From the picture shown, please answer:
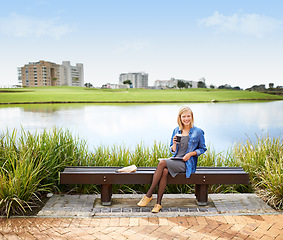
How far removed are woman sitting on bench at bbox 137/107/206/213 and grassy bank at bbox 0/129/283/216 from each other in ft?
2.81

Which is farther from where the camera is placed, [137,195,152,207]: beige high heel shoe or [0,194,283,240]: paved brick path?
[137,195,152,207]: beige high heel shoe

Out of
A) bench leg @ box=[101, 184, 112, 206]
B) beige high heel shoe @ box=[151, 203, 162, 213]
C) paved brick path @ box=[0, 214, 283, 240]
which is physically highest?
bench leg @ box=[101, 184, 112, 206]

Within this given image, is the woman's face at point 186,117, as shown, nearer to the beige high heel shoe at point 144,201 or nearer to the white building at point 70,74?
the beige high heel shoe at point 144,201

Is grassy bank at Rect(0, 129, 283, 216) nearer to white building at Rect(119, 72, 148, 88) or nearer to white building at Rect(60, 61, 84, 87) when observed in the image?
white building at Rect(60, 61, 84, 87)

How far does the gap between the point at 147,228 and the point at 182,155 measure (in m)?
1.11

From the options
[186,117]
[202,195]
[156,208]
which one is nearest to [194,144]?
[186,117]

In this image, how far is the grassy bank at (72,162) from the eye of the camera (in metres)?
3.51

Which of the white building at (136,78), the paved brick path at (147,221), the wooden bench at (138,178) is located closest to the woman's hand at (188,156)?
the wooden bench at (138,178)

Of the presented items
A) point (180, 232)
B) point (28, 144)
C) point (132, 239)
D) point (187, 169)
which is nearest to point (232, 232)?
point (180, 232)

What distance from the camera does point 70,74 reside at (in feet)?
441

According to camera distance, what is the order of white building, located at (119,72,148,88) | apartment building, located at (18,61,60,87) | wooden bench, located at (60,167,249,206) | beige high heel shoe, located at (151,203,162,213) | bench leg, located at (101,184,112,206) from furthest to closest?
white building, located at (119,72,148,88) → apartment building, located at (18,61,60,87) → bench leg, located at (101,184,112,206) → wooden bench, located at (60,167,249,206) → beige high heel shoe, located at (151,203,162,213)

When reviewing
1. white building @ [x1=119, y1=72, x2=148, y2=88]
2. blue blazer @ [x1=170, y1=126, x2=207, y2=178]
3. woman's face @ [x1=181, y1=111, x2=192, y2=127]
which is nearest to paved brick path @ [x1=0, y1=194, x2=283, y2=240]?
blue blazer @ [x1=170, y1=126, x2=207, y2=178]

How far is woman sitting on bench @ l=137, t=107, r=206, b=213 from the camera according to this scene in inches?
138

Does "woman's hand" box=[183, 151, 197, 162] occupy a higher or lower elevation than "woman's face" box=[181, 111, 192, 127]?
lower
